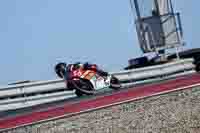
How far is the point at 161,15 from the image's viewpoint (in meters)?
16.7

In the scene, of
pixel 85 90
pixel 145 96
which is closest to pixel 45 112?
pixel 145 96

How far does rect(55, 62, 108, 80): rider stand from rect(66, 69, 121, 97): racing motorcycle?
0.09 meters

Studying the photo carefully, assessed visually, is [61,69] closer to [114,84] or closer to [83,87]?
[83,87]

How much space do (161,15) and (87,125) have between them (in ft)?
32.8

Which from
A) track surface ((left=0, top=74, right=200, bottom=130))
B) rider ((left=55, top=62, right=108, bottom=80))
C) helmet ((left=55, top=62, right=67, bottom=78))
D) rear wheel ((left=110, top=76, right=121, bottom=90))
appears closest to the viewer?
track surface ((left=0, top=74, right=200, bottom=130))

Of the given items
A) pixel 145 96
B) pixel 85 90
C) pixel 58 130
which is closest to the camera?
pixel 58 130

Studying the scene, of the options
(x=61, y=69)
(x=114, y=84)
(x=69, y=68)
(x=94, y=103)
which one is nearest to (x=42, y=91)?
(x=61, y=69)

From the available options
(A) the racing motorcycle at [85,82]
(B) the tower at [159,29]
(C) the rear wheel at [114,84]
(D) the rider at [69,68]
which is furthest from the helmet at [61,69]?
(B) the tower at [159,29]

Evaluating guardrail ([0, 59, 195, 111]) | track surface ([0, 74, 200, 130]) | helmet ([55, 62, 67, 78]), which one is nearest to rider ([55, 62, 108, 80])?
helmet ([55, 62, 67, 78])

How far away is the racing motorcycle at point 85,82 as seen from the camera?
1110 centimetres

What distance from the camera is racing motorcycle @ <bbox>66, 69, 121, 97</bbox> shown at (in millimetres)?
11102

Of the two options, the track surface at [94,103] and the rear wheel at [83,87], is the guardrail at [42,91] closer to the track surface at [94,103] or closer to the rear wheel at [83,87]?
the rear wheel at [83,87]

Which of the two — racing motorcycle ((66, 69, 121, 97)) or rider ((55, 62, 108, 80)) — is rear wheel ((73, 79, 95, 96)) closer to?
racing motorcycle ((66, 69, 121, 97))

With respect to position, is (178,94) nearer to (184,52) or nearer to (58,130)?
(58,130)
